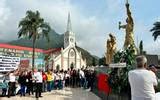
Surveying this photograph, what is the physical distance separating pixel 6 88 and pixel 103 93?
557 centimetres

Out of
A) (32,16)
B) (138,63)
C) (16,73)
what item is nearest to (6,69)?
(16,73)

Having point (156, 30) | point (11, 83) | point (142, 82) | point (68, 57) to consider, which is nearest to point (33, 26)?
point (156, 30)

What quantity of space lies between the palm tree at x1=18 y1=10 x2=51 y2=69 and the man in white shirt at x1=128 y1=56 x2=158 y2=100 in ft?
168

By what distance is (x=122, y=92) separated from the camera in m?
15.4

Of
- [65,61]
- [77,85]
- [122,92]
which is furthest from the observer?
[65,61]

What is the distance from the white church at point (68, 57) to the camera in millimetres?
113506

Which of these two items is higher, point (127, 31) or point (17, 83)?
point (127, 31)

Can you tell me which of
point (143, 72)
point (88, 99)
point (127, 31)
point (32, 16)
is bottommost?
point (88, 99)

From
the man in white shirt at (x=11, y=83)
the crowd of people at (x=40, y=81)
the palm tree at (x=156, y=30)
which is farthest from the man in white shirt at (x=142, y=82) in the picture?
the palm tree at (x=156, y=30)

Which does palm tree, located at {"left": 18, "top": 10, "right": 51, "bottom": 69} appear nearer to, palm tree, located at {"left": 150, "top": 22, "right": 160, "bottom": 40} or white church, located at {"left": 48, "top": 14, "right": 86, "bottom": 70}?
palm tree, located at {"left": 150, "top": 22, "right": 160, "bottom": 40}

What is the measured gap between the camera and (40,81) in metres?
21.0

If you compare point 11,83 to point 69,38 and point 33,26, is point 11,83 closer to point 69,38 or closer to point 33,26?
point 33,26

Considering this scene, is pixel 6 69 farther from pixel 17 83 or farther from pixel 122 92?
pixel 122 92

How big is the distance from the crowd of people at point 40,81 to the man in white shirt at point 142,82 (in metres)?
14.8
